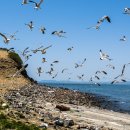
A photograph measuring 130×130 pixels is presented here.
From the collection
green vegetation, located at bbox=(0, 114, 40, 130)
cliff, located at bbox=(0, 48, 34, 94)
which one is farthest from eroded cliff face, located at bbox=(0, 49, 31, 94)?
green vegetation, located at bbox=(0, 114, 40, 130)

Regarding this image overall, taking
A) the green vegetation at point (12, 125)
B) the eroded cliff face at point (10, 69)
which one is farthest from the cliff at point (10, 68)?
the green vegetation at point (12, 125)

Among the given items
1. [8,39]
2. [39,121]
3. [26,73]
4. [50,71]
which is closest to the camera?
[8,39]

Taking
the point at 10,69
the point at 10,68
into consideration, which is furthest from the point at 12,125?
the point at 10,68

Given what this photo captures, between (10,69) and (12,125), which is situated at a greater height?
(10,69)

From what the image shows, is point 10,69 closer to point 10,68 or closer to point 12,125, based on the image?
point 10,68

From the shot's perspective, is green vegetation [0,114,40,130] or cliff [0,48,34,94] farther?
cliff [0,48,34,94]

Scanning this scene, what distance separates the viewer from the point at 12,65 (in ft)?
300

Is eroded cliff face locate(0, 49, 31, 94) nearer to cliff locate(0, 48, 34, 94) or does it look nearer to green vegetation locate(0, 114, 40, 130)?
cliff locate(0, 48, 34, 94)

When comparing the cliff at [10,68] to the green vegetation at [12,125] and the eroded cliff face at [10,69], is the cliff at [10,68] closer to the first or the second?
the eroded cliff face at [10,69]

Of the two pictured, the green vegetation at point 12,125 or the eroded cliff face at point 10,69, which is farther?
the eroded cliff face at point 10,69

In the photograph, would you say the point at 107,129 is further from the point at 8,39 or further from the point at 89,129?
the point at 8,39

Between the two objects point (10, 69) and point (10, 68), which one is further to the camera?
point (10, 68)

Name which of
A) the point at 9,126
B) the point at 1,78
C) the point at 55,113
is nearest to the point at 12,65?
the point at 1,78

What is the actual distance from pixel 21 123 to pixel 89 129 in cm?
539
